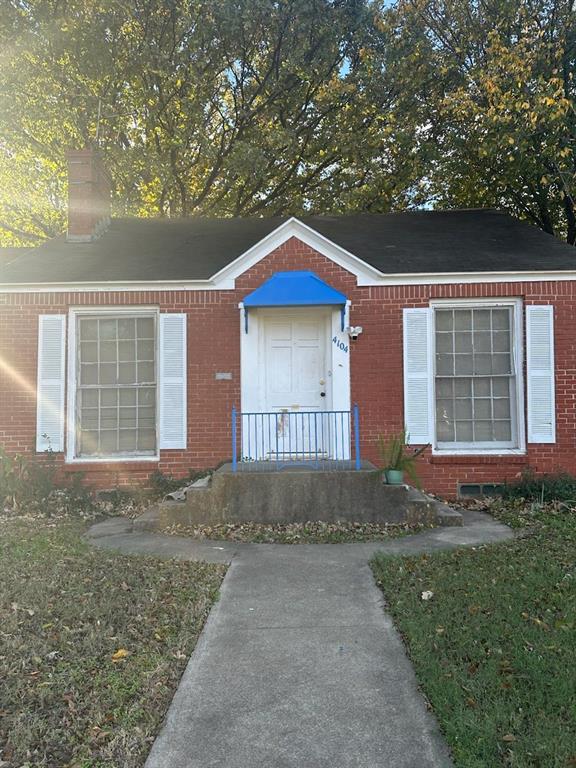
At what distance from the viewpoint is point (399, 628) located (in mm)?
4094

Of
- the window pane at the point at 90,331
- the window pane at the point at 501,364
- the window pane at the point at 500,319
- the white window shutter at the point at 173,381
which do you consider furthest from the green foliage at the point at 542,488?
the window pane at the point at 90,331

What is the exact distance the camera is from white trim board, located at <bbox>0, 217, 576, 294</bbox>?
870cm

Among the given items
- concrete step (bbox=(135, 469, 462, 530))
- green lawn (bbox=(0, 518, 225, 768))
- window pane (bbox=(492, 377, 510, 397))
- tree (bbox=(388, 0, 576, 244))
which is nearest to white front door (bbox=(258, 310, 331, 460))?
concrete step (bbox=(135, 469, 462, 530))

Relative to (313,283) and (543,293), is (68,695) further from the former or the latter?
(543,293)

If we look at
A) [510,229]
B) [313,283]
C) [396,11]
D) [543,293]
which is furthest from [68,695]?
[396,11]

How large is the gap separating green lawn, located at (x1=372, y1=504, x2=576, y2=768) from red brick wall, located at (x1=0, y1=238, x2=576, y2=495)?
2.81m

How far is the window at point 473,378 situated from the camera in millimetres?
8891

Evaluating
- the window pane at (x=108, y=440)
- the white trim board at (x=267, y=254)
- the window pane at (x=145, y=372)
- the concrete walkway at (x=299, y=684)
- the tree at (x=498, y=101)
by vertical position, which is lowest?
the concrete walkway at (x=299, y=684)

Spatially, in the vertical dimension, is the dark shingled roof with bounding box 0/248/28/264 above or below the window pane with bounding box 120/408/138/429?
above

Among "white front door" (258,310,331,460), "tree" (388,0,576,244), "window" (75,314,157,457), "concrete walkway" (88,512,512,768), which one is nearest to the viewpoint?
"concrete walkway" (88,512,512,768)

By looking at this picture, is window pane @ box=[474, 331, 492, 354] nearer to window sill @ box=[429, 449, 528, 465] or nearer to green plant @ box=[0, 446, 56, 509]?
window sill @ box=[429, 449, 528, 465]

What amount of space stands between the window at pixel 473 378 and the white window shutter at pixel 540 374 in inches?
11.8

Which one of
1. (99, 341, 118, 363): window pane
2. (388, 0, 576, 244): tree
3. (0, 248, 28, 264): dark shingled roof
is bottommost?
(99, 341, 118, 363): window pane

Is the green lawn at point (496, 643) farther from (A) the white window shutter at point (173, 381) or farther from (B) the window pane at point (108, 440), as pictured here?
(B) the window pane at point (108, 440)
